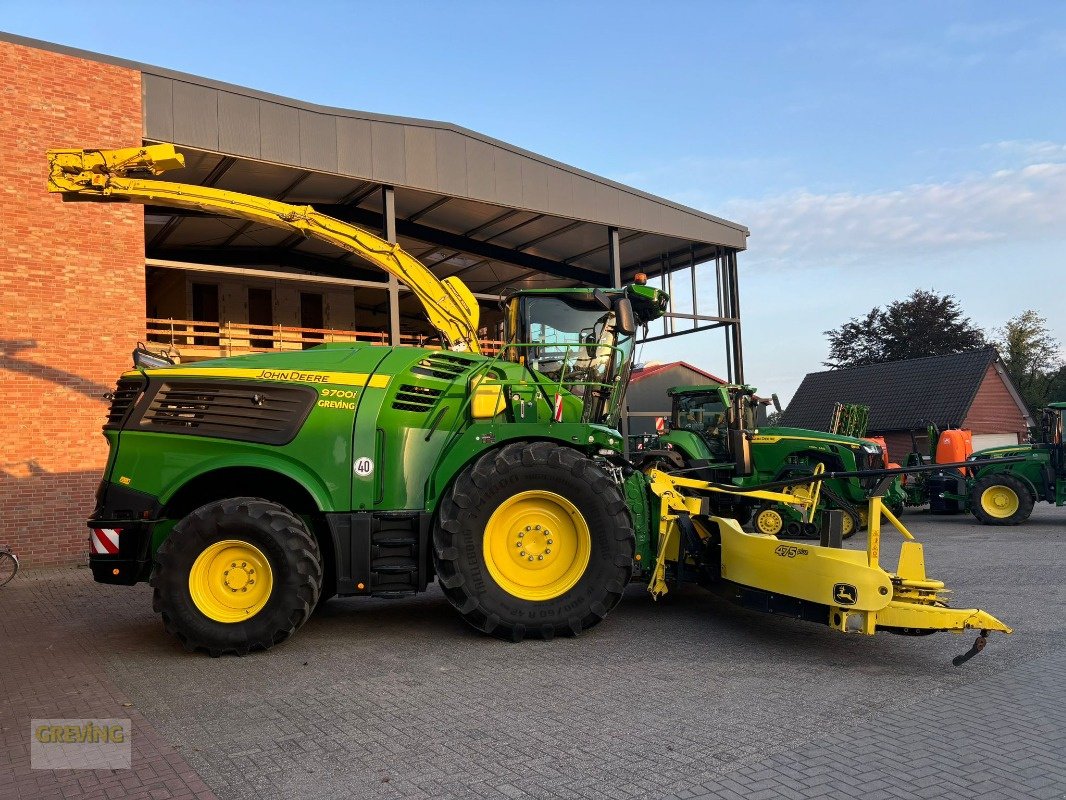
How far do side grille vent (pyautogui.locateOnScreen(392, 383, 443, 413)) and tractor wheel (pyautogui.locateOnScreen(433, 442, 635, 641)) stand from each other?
66 centimetres

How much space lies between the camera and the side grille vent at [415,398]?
6832 millimetres

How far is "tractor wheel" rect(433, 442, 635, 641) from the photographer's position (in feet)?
21.5

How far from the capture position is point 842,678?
220 inches

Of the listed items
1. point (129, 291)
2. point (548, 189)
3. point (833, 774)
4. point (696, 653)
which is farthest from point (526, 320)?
point (548, 189)

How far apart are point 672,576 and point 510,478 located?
1.73 m

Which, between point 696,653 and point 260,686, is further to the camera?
point 696,653

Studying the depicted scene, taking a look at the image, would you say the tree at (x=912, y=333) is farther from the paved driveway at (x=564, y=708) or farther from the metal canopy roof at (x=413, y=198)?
the paved driveway at (x=564, y=708)

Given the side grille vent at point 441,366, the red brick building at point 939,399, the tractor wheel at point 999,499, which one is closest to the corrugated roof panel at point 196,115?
the side grille vent at point 441,366

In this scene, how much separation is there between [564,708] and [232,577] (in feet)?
9.56

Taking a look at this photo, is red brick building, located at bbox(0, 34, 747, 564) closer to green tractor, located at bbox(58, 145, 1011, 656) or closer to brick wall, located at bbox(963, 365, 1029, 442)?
→ green tractor, located at bbox(58, 145, 1011, 656)

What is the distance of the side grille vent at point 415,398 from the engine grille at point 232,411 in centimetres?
68

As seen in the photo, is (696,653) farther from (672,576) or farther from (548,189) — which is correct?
(548,189)

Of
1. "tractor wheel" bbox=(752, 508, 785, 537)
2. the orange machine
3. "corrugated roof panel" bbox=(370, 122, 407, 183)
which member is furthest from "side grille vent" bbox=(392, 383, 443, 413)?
the orange machine

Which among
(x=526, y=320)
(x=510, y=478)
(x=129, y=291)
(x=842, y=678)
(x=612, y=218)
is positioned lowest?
(x=842, y=678)
